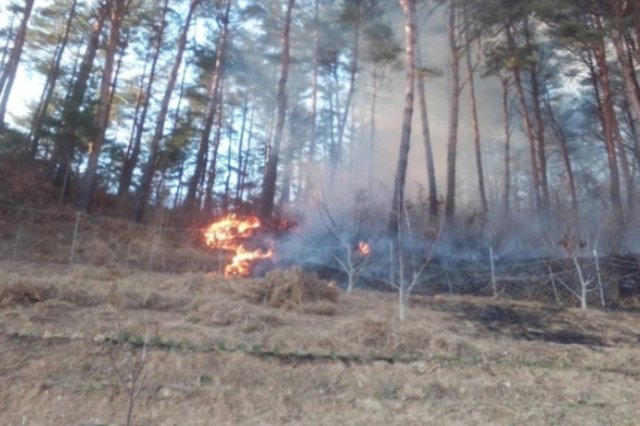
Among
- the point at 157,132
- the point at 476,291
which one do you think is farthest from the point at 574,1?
the point at 157,132

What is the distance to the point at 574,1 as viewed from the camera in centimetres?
1606

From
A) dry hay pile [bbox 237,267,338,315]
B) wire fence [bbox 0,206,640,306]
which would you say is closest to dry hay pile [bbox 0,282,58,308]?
dry hay pile [bbox 237,267,338,315]

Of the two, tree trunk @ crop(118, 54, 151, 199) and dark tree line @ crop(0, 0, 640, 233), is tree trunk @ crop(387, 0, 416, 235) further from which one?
tree trunk @ crop(118, 54, 151, 199)

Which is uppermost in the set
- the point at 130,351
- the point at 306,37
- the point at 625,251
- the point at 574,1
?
the point at 306,37

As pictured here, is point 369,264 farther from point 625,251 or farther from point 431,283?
point 625,251

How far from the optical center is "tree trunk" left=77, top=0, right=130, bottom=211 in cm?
1825

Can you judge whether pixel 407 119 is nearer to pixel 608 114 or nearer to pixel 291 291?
pixel 291 291

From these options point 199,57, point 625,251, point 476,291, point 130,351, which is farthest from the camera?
point 199,57

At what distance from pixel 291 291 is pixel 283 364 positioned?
11.8 feet

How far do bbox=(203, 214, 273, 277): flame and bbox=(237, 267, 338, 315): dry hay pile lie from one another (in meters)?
3.96

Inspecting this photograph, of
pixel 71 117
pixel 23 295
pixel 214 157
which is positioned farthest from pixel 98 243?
pixel 214 157

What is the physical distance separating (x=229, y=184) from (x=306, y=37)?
34.1 feet

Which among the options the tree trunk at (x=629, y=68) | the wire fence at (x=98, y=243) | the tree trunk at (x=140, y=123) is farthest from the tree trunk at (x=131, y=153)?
the tree trunk at (x=629, y=68)

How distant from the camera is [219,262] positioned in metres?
14.1
